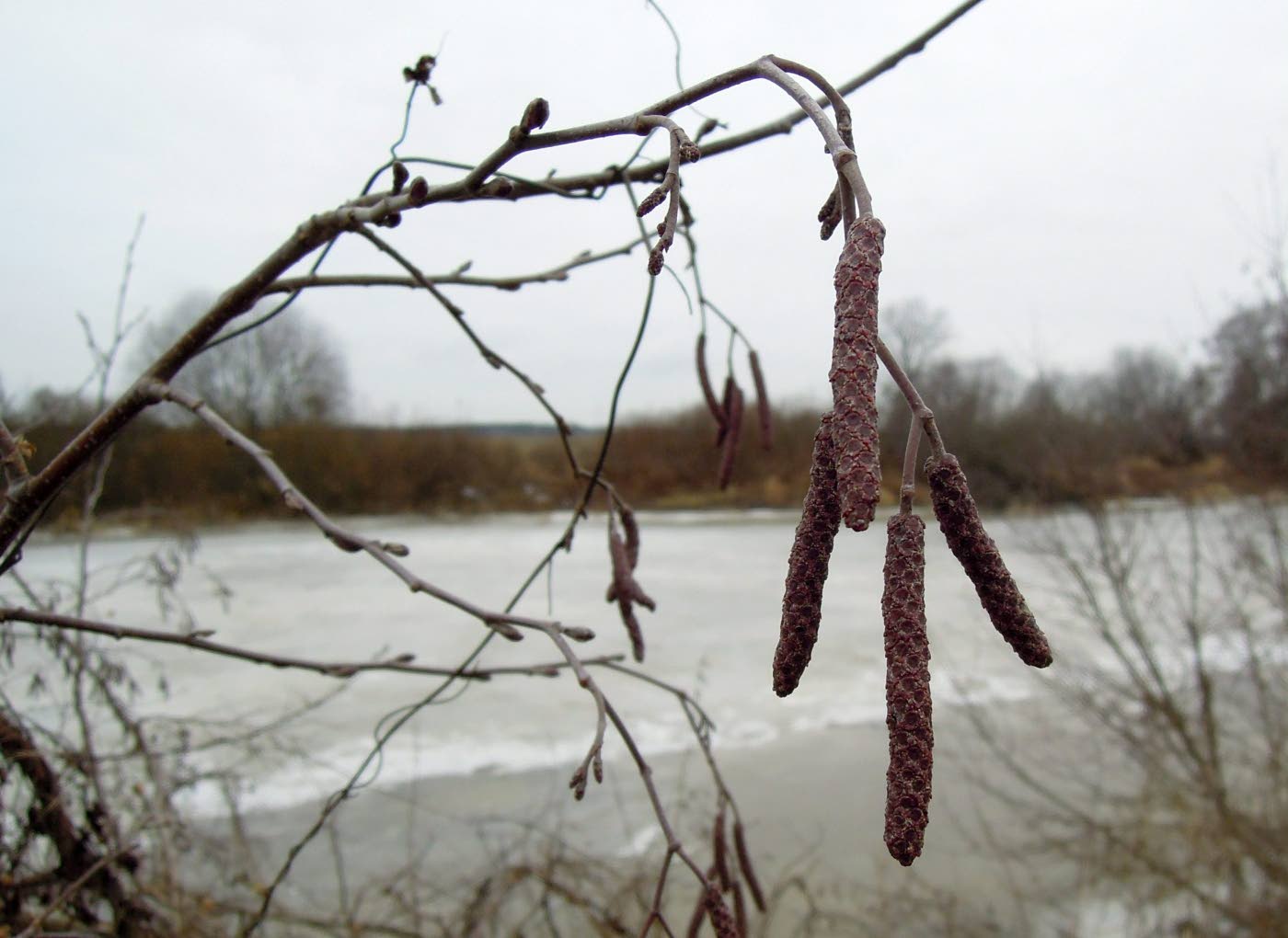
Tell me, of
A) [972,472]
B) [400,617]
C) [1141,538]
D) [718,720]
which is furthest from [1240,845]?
[400,617]

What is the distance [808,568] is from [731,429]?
0.56m

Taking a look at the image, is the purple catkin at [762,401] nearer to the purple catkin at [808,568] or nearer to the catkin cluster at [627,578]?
the catkin cluster at [627,578]

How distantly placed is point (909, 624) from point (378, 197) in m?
0.42

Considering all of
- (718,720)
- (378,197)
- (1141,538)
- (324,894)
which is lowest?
(324,894)

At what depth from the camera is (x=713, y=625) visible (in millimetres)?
6340

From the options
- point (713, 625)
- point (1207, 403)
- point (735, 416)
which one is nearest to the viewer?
point (735, 416)

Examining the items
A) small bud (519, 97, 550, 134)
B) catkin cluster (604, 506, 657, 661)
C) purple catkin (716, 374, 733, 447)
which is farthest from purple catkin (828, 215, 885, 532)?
purple catkin (716, 374, 733, 447)

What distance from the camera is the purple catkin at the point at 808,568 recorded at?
30cm

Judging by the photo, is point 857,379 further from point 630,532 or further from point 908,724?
point 630,532

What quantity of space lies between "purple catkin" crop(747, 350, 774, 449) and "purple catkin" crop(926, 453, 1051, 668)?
550 millimetres

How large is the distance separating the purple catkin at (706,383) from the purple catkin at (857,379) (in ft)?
1.93

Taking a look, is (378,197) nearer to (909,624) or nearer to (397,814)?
(909,624)

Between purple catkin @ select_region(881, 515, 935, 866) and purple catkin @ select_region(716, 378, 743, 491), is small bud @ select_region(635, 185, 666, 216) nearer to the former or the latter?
purple catkin @ select_region(881, 515, 935, 866)

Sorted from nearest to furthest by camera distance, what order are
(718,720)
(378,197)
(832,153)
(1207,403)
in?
1. (832,153)
2. (378,197)
3. (1207,403)
4. (718,720)
